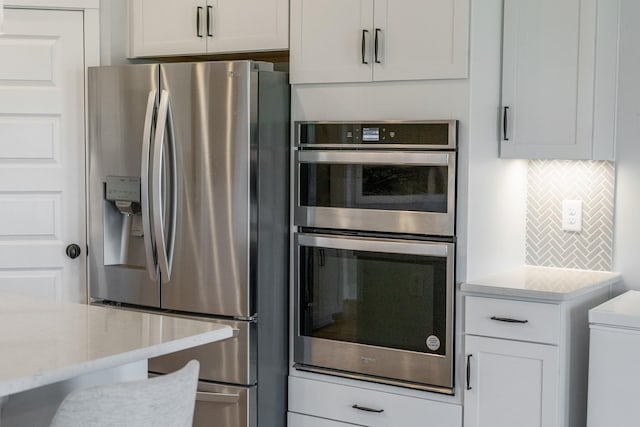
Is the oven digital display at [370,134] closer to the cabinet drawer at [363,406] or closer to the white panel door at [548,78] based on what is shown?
the white panel door at [548,78]

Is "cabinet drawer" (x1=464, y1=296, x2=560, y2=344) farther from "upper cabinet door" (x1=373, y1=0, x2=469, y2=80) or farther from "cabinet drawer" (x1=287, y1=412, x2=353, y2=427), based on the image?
"upper cabinet door" (x1=373, y1=0, x2=469, y2=80)

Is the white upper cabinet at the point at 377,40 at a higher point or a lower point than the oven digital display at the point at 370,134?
higher

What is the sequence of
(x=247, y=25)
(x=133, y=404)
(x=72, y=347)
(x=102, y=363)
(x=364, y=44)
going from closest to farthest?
(x=133, y=404) < (x=102, y=363) < (x=72, y=347) < (x=364, y=44) < (x=247, y=25)

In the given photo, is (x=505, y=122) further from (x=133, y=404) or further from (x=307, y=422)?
(x=133, y=404)

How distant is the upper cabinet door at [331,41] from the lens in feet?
11.2

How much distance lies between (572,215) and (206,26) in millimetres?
1700

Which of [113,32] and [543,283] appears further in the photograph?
[113,32]

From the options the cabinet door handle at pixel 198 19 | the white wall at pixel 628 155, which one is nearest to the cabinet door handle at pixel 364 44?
the cabinet door handle at pixel 198 19

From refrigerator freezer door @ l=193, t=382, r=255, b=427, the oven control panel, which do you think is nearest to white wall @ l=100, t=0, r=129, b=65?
the oven control panel

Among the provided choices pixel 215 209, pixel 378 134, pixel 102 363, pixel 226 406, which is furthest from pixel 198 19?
pixel 102 363

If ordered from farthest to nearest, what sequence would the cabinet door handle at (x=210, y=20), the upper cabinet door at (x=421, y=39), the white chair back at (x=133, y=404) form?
1. the cabinet door handle at (x=210, y=20)
2. the upper cabinet door at (x=421, y=39)
3. the white chair back at (x=133, y=404)

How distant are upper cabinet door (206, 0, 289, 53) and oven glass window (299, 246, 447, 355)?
856 millimetres

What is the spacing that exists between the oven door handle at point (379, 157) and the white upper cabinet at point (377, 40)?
0.28 m

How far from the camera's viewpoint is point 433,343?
10.9 ft
